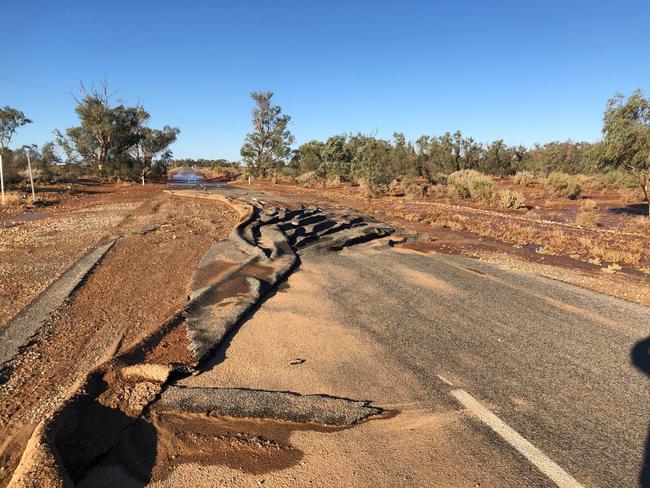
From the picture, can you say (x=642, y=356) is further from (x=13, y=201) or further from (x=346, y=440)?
(x=13, y=201)

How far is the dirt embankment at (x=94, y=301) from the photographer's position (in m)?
3.44

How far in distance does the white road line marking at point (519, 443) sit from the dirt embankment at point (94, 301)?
3116 mm

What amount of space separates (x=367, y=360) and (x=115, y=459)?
2.66m

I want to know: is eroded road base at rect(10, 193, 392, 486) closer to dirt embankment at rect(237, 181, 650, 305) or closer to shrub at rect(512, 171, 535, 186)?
dirt embankment at rect(237, 181, 650, 305)

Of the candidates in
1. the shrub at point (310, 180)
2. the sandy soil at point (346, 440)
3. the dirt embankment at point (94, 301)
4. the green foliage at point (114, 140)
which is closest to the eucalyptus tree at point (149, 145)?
the green foliage at point (114, 140)

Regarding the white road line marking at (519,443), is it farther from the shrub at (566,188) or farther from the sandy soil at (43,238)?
the shrub at (566,188)

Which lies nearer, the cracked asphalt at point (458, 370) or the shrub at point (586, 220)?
the cracked asphalt at point (458, 370)

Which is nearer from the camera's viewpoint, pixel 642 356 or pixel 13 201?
pixel 642 356

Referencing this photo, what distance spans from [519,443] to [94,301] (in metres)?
5.75

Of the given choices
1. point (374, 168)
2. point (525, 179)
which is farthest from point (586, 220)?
point (525, 179)

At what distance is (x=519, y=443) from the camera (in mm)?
3164

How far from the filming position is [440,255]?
10.5m

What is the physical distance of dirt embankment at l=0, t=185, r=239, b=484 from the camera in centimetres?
344

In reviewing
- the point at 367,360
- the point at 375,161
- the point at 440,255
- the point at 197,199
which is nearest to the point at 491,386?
the point at 367,360
